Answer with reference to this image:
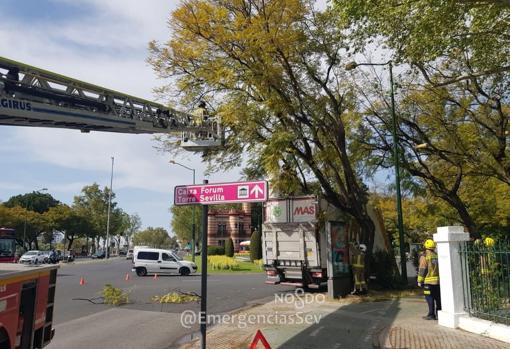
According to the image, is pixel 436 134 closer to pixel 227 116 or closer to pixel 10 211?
pixel 227 116

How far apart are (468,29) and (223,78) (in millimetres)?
7204

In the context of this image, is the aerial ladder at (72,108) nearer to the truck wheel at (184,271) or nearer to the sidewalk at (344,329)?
the sidewalk at (344,329)

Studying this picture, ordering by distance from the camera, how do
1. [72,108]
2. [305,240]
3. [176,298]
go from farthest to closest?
[305,240] → [176,298] → [72,108]

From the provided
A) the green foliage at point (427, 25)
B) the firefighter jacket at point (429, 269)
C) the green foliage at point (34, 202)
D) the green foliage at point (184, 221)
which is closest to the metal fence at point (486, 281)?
the firefighter jacket at point (429, 269)

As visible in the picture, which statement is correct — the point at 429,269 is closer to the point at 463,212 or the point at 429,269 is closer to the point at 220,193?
the point at 220,193

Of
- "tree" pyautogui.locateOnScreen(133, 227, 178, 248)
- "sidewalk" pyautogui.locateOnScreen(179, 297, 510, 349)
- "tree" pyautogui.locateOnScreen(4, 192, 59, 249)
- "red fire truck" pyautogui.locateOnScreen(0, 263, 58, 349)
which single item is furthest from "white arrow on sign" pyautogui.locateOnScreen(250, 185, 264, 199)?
"tree" pyautogui.locateOnScreen(133, 227, 178, 248)

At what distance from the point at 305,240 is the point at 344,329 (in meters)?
6.23

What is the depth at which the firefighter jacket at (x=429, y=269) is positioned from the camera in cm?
1102

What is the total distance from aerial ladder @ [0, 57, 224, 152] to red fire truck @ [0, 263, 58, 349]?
2750 millimetres

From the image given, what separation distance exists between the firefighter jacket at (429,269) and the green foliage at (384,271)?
5534 millimetres

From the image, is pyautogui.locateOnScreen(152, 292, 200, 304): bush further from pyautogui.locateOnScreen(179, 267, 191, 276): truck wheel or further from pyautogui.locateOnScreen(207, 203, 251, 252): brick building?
pyautogui.locateOnScreen(207, 203, 251, 252): brick building

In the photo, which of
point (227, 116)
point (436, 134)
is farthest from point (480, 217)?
point (227, 116)

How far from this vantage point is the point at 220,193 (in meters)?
7.08

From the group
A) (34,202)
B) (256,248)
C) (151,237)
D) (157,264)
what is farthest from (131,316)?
(151,237)
